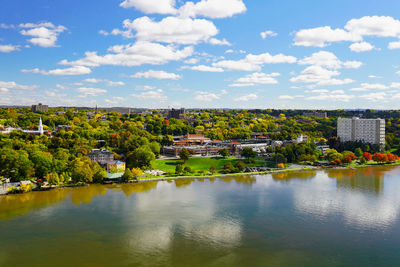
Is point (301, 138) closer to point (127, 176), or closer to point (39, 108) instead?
point (127, 176)

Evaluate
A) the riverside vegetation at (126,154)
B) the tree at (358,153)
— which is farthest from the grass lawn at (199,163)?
the tree at (358,153)

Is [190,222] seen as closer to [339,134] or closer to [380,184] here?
[380,184]

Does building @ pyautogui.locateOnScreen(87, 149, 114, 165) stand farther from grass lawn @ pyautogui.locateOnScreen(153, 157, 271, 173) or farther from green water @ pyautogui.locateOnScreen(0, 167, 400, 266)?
green water @ pyautogui.locateOnScreen(0, 167, 400, 266)

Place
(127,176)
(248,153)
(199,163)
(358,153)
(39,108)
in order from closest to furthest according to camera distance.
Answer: (127,176) → (199,163) → (248,153) → (358,153) → (39,108)

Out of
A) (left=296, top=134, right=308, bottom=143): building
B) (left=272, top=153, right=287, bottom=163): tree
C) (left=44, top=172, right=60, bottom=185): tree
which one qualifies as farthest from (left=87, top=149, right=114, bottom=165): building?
(left=296, top=134, right=308, bottom=143): building

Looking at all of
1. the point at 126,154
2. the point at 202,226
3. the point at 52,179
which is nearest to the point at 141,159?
the point at 126,154

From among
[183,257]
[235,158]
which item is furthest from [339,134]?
[183,257]

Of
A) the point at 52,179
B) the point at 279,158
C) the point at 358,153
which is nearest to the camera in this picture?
the point at 52,179
